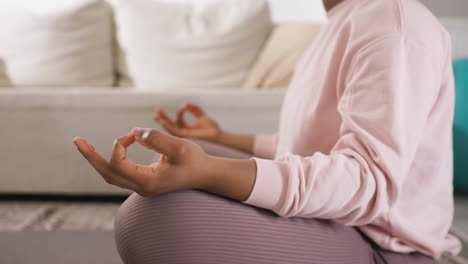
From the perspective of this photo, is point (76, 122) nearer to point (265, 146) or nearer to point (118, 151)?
point (265, 146)

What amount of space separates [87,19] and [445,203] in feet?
6.86

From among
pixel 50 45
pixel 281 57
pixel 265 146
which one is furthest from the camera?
pixel 50 45

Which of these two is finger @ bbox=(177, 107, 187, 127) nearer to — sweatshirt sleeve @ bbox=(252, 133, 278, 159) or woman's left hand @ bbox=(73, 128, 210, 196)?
sweatshirt sleeve @ bbox=(252, 133, 278, 159)

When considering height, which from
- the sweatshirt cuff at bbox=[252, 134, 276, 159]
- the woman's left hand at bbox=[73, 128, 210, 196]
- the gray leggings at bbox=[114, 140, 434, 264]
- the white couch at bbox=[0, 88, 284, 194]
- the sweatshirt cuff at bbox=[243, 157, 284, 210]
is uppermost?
the woman's left hand at bbox=[73, 128, 210, 196]

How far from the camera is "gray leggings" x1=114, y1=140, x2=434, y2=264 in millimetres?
522

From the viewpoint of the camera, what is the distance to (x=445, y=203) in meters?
0.66

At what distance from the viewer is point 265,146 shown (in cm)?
104

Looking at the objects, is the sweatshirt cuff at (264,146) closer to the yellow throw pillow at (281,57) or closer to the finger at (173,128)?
the finger at (173,128)

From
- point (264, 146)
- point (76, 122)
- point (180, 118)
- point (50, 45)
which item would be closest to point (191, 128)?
point (180, 118)

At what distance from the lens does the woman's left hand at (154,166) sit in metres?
0.46

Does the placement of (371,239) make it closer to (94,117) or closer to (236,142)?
(236,142)

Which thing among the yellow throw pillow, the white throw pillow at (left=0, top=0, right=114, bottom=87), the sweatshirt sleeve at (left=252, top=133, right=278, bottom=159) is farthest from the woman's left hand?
the white throw pillow at (left=0, top=0, right=114, bottom=87)

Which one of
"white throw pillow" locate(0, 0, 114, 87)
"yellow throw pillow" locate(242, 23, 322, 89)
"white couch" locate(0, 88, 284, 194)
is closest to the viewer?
"white couch" locate(0, 88, 284, 194)

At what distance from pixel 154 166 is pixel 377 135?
25cm
